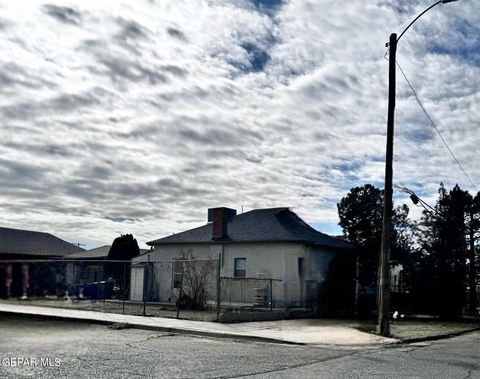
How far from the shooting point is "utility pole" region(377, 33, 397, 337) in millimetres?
18511

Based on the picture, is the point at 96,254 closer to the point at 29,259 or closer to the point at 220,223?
the point at 29,259

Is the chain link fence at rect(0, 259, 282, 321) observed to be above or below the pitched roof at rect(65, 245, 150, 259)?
below

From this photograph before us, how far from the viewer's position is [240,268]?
3369cm

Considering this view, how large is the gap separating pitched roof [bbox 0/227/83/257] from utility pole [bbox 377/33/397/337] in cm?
4420

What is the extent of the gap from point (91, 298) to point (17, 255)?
26999 mm

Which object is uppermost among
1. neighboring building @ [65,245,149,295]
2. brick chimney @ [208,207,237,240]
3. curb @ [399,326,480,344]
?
brick chimney @ [208,207,237,240]

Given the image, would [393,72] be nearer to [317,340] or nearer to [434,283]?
[317,340]

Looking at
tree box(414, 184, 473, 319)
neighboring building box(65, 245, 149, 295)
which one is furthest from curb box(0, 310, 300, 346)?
tree box(414, 184, 473, 319)

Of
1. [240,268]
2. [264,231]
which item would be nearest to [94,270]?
[240,268]

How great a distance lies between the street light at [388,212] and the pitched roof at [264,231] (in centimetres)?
1209

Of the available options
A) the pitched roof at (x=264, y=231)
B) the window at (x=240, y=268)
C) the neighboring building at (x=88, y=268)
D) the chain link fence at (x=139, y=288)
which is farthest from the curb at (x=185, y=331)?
the window at (x=240, y=268)

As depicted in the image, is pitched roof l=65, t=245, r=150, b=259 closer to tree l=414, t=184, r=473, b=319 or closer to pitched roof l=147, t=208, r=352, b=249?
pitched roof l=147, t=208, r=352, b=249

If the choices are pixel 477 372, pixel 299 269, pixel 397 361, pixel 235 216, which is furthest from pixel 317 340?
pixel 235 216

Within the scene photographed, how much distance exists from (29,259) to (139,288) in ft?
76.9
